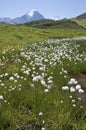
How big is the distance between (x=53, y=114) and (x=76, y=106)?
71 centimetres

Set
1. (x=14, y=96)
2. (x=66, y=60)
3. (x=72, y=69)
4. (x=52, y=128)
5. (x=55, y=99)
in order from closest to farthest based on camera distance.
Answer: (x=52, y=128) → (x=55, y=99) → (x=14, y=96) → (x=72, y=69) → (x=66, y=60)

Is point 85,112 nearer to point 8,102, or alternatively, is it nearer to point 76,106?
point 76,106

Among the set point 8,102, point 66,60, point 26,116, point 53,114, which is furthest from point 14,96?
point 66,60

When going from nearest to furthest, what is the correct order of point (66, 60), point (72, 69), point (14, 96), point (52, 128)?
point (52, 128)
point (14, 96)
point (72, 69)
point (66, 60)

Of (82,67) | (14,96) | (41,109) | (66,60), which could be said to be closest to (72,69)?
(82,67)

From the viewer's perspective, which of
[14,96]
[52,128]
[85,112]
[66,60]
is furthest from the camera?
[66,60]

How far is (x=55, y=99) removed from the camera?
8.51 meters

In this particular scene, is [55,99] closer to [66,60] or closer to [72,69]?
[72,69]

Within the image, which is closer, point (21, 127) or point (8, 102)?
point (21, 127)

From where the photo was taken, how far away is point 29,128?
7.70m

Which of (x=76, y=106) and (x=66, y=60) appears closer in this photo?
(x=76, y=106)

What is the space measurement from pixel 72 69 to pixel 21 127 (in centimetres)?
788

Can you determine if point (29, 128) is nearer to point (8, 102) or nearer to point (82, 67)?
point (8, 102)

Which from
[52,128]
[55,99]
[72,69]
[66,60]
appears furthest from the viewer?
[66,60]
